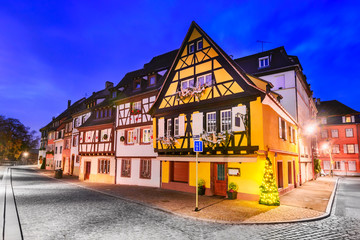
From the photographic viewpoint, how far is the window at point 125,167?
21.9 meters

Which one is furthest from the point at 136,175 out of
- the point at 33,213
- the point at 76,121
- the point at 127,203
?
the point at 76,121

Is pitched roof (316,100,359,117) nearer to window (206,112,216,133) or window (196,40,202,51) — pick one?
window (196,40,202,51)

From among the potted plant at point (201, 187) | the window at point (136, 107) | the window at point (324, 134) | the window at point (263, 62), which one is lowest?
the potted plant at point (201, 187)

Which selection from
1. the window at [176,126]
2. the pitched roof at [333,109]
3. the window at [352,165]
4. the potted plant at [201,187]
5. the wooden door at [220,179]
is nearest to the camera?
the wooden door at [220,179]

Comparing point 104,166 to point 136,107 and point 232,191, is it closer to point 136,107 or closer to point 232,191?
point 136,107

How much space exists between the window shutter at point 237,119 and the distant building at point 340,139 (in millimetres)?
34632

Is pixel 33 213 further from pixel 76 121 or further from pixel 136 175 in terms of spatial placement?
pixel 76 121

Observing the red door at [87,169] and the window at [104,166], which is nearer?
the window at [104,166]

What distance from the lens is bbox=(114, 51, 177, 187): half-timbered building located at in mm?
20172

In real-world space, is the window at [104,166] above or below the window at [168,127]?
below

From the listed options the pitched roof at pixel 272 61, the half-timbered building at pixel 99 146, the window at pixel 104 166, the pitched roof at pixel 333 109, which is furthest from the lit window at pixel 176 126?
the pitched roof at pixel 333 109

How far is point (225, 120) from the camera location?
47.9ft

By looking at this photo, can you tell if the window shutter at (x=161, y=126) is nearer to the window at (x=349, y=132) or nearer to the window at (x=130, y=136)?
the window at (x=130, y=136)

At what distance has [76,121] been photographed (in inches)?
1329
